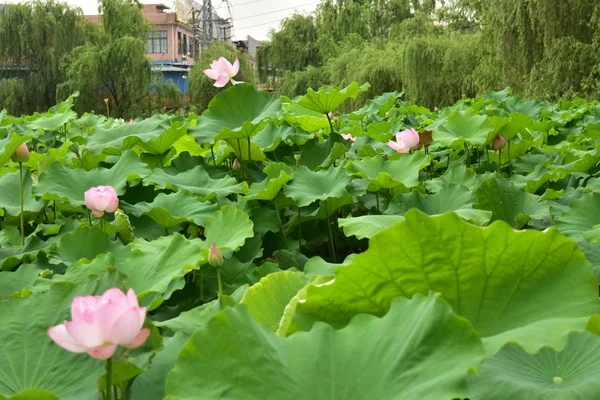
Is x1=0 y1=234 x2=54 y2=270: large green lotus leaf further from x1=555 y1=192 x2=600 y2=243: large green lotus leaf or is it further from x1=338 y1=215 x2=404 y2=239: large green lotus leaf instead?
x1=555 y1=192 x2=600 y2=243: large green lotus leaf

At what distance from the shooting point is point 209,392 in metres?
0.37

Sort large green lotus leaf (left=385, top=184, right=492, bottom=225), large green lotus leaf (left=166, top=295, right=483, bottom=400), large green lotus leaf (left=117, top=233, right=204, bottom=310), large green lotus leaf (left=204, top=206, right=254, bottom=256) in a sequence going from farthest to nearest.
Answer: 1. large green lotus leaf (left=385, top=184, right=492, bottom=225)
2. large green lotus leaf (left=204, top=206, right=254, bottom=256)
3. large green lotus leaf (left=117, top=233, right=204, bottom=310)
4. large green lotus leaf (left=166, top=295, right=483, bottom=400)

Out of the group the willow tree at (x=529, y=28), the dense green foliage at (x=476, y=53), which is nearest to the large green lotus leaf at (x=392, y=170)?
the dense green foliage at (x=476, y=53)

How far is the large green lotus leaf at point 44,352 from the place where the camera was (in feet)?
1.50

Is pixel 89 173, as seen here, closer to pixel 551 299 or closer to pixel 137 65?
pixel 551 299

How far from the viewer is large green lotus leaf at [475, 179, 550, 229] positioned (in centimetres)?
94

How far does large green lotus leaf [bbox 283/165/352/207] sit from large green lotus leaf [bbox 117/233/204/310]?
30cm

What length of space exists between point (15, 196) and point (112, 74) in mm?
13535

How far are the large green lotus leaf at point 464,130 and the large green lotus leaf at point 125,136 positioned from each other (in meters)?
0.58

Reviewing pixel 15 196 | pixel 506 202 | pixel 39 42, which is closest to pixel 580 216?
pixel 506 202

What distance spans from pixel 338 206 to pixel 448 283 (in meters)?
0.62

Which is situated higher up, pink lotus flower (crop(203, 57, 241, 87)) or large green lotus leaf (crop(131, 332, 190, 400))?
pink lotus flower (crop(203, 57, 241, 87))

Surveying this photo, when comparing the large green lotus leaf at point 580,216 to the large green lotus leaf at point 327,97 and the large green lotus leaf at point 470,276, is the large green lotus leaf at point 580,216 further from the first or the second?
the large green lotus leaf at point 327,97

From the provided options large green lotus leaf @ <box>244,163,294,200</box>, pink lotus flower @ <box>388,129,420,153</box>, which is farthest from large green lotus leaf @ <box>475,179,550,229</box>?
pink lotus flower @ <box>388,129,420,153</box>
